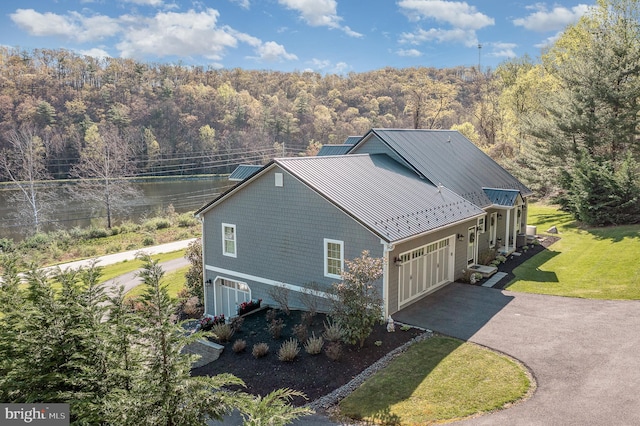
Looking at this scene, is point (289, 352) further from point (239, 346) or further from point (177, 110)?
point (177, 110)

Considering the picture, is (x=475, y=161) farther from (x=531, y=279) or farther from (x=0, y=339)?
(x=0, y=339)

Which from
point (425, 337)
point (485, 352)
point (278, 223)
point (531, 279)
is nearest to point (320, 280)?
point (278, 223)

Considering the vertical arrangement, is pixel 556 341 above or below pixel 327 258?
below

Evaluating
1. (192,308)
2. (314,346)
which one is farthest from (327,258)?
(192,308)

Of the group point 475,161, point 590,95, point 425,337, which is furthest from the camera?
point 590,95

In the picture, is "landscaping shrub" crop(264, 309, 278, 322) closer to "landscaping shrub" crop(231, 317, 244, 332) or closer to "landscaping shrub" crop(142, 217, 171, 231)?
"landscaping shrub" crop(231, 317, 244, 332)

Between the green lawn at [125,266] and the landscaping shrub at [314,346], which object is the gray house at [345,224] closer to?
the landscaping shrub at [314,346]
